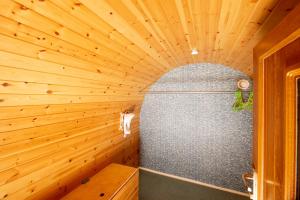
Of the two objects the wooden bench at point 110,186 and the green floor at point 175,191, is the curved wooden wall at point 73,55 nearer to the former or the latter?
the wooden bench at point 110,186

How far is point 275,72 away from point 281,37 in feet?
0.73

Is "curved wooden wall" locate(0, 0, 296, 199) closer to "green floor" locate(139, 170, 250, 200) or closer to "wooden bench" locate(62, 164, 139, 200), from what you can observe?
"wooden bench" locate(62, 164, 139, 200)

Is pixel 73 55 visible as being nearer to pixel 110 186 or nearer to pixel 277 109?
pixel 277 109

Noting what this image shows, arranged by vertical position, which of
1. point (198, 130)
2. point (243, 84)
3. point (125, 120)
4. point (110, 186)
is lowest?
point (110, 186)

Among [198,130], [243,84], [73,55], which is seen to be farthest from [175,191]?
[73,55]

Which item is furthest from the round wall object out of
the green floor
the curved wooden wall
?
the green floor

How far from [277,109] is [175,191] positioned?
2924mm

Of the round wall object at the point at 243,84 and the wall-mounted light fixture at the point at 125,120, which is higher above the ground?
the round wall object at the point at 243,84

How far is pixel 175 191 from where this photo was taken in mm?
3406

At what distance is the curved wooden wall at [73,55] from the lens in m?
1.02

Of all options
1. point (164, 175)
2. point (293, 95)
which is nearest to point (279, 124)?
point (293, 95)

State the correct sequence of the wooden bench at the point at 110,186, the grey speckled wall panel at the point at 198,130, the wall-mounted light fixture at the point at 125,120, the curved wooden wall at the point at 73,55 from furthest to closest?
the grey speckled wall panel at the point at 198,130 → the wall-mounted light fixture at the point at 125,120 → the wooden bench at the point at 110,186 → the curved wooden wall at the point at 73,55

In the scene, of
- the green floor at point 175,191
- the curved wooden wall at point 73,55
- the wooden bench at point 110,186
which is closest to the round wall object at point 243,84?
the curved wooden wall at point 73,55

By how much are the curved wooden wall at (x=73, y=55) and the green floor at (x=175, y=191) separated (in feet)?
4.96
